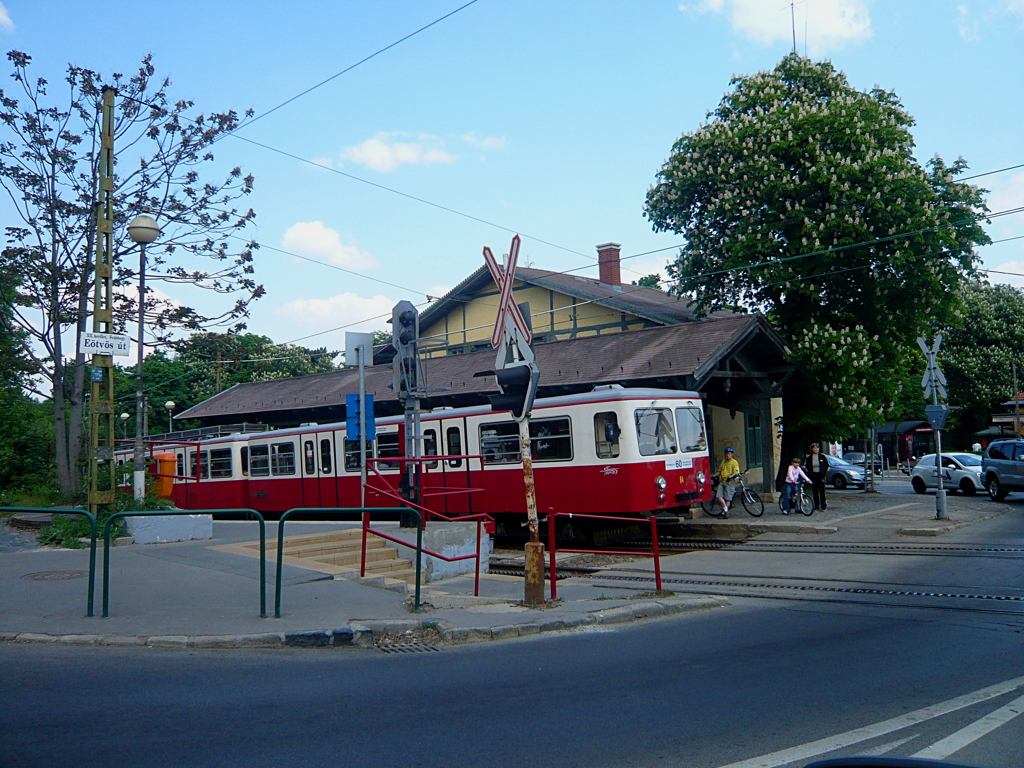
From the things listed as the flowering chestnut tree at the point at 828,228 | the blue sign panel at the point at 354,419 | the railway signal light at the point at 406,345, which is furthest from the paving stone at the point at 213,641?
the flowering chestnut tree at the point at 828,228

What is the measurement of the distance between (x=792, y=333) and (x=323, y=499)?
1384 centimetres

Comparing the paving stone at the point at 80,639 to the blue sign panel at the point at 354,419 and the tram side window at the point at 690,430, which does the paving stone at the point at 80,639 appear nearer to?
the blue sign panel at the point at 354,419

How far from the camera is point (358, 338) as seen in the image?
1530 centimetres

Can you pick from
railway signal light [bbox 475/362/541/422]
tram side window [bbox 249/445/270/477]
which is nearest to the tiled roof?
tram side window [bbox 249/445/270/477]

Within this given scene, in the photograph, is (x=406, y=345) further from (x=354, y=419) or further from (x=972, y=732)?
(x=972, y=732)

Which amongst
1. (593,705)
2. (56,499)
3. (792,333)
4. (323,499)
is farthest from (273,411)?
(593,705)

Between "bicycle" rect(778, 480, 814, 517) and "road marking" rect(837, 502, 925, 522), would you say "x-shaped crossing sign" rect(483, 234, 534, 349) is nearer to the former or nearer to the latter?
"bicycle" rect(778, 480, 814, 517)

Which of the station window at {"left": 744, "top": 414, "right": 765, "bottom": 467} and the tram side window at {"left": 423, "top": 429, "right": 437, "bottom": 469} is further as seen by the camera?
the station window at {"left": 744, "top": 414, "right": 765, "bottom": 467}

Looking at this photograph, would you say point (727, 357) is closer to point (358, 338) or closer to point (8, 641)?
point (358, 338)

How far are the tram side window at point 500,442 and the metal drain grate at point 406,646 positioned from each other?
9987 mm

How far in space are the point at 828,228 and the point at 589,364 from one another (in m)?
7.19

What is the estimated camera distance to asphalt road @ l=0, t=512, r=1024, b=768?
4.75 metres

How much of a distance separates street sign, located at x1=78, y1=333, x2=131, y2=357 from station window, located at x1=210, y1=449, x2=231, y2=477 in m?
12.3

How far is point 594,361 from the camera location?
928 inches
